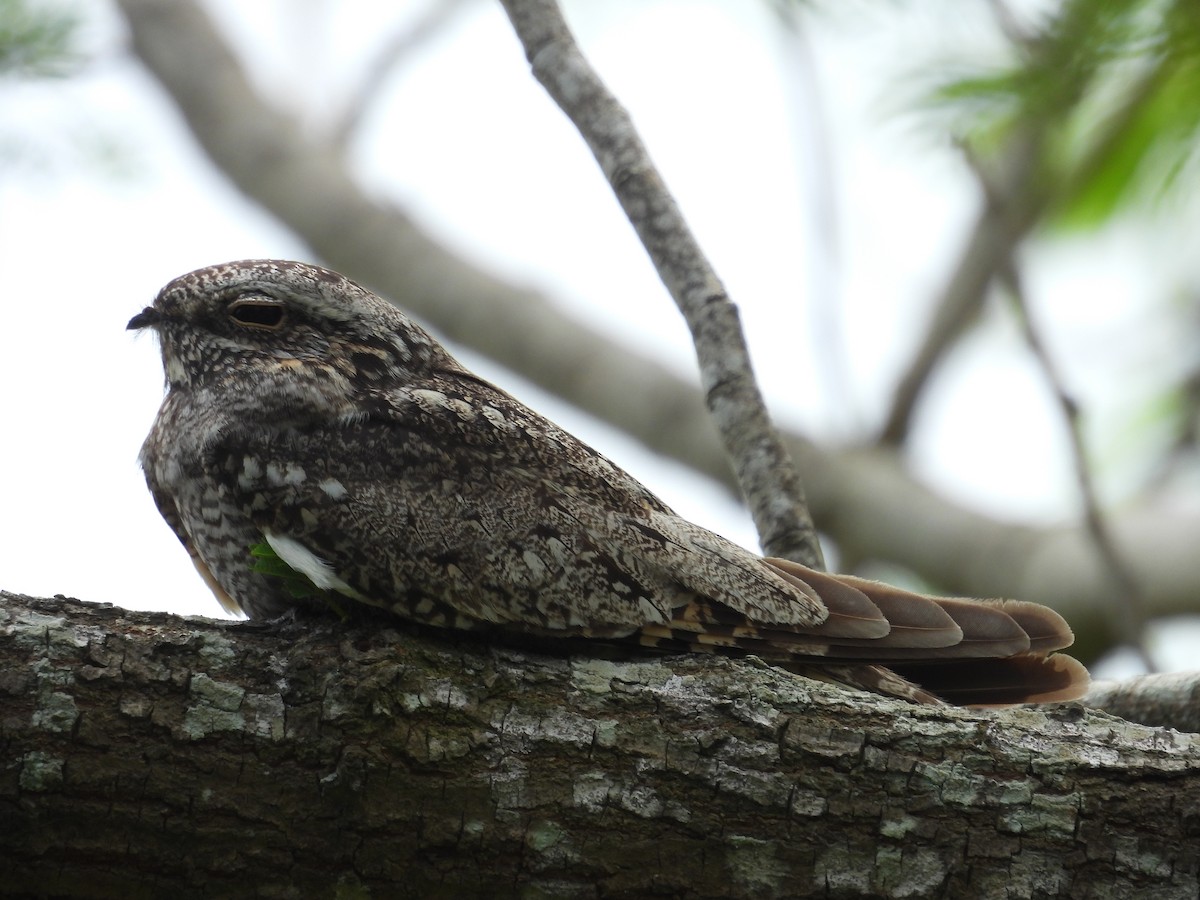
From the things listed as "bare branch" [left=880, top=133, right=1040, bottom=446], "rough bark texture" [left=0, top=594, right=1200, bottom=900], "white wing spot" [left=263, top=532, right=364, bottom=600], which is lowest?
"rough bark texture" [left=0, top=594, right=1200, bottom=900]

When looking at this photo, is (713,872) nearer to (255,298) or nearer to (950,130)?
(255,298)

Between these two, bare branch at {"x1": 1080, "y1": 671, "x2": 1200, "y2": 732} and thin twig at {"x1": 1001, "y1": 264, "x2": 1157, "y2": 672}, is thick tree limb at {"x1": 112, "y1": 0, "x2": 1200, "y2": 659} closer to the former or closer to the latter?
thin twig at {"x1": 1001, "y1": 264, "x2": 1157, "y2": 672}

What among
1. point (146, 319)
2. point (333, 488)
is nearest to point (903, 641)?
point (333, 488)

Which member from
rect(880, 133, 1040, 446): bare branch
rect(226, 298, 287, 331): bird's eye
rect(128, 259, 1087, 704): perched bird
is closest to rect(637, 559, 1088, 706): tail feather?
rect(128, 259, 1087, 704): perched bird

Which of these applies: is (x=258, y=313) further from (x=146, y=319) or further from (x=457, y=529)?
(x=457, y=529)

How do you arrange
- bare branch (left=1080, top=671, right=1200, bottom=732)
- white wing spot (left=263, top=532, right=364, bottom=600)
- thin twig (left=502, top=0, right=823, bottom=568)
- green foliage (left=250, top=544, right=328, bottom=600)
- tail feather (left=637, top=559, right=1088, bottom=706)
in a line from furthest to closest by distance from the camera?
thin twig (left=502, top=0, right=823, bottom=568)
bare branch (left=1080, top=671, right=1200, bottom=732)
tail feather (left=637, top=559, right=1088, bottom=706)
green foliage (left=250, top=544, right=328, bottom=600)
white wing spot (left=263, top=532, right=364, bottom=600)
